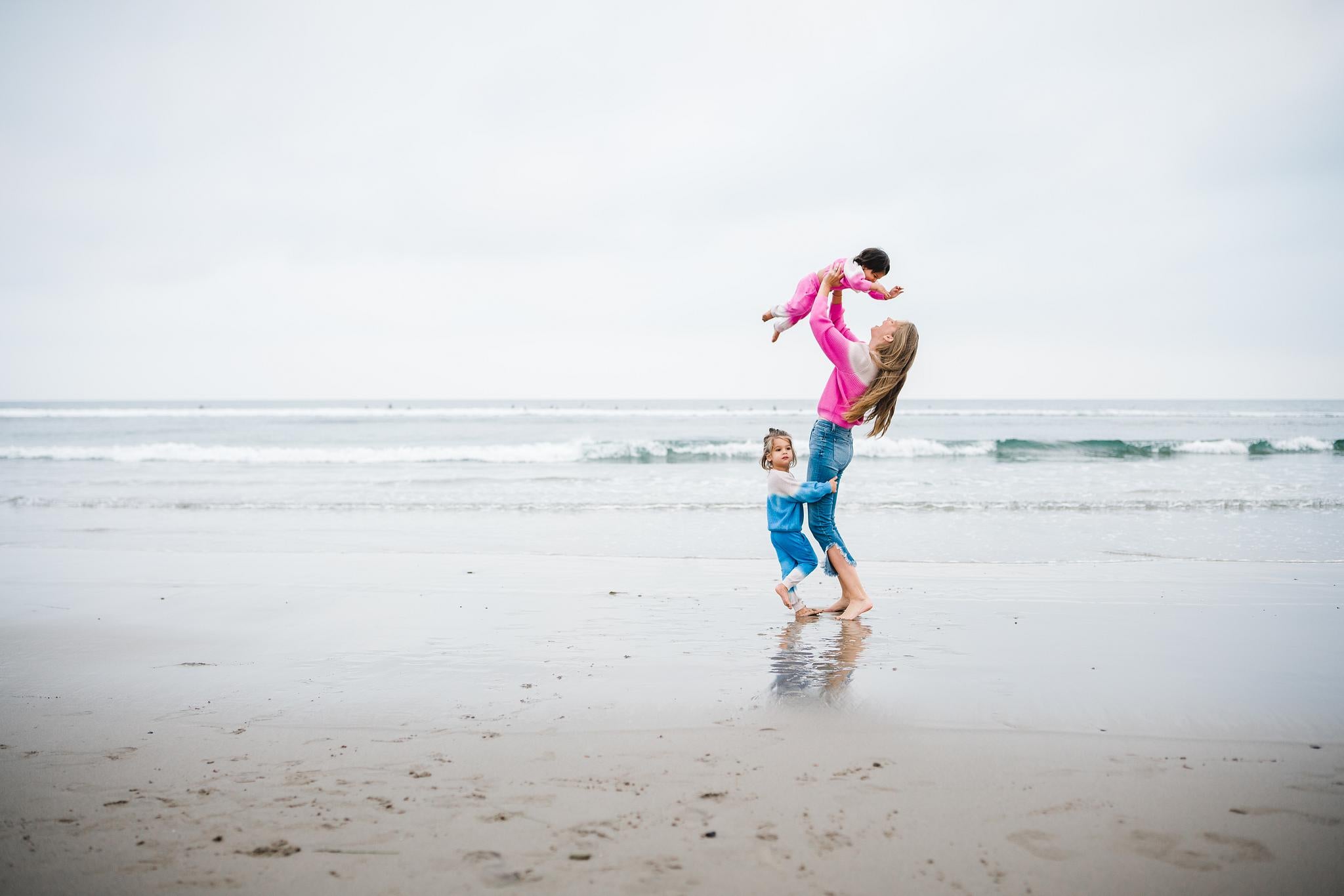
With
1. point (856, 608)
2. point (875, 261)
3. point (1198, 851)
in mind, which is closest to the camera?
point (1198, 851)

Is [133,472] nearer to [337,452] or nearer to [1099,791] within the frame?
[337,452]

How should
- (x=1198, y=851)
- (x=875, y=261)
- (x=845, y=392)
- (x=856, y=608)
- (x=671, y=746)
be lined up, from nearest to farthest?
(x=1198, y=851)
(x=671, y=746)
(x=875, y=261)
(x=845, y=392)
(x=856, y=608)

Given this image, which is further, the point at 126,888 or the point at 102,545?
the point at 102,545

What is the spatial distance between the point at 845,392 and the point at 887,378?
278 millimetres

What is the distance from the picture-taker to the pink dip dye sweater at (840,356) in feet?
16.5

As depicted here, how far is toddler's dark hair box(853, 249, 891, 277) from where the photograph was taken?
15.9ft

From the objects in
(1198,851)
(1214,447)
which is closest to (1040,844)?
(1198,851)

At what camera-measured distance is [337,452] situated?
2450 cm

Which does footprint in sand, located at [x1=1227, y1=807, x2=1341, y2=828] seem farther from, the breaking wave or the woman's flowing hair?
the breaking wave

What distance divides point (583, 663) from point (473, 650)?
0.69m

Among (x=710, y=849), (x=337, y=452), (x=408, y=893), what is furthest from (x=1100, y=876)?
(x=337, y=452)

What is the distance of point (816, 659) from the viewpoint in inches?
169

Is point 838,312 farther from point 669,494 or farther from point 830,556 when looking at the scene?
point 669,494

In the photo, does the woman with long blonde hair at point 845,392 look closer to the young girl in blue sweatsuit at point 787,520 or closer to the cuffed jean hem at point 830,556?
the cuffed jean hem at point 830,556
